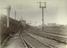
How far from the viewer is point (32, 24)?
2016mm

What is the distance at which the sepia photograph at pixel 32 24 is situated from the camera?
1.98 metres

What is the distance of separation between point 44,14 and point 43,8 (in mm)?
93

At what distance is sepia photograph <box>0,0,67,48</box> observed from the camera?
1976 mm

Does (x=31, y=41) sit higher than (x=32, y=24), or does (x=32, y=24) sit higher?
(x=32, y=24)

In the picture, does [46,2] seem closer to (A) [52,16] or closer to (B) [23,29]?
(A) [52,16]

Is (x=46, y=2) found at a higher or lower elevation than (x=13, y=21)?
higher

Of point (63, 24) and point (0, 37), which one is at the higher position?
point (63, 24)

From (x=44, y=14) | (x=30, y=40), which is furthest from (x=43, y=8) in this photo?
(x=30, y=40)

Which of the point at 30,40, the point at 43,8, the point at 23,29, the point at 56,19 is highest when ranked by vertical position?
the point at 43,8

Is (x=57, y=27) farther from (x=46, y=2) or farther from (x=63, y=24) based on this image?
(x=46, y=2)

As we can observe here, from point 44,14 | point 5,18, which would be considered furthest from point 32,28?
point 5,18

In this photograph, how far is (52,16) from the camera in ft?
6.76

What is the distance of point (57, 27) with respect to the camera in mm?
2035

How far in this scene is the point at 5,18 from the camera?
6.56 feet
